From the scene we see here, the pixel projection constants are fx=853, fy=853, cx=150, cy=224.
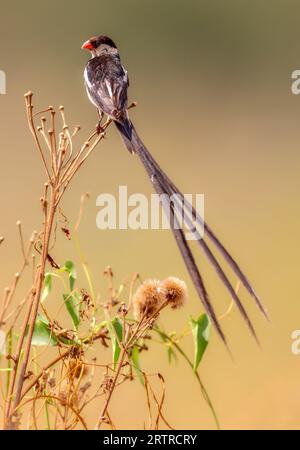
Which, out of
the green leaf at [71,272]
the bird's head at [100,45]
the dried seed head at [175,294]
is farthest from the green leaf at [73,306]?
the bird's head at [100,45]

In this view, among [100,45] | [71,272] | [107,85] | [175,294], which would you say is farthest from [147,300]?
[100,45]

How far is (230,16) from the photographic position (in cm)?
838

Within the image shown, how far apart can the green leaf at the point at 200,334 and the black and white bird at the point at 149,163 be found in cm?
15

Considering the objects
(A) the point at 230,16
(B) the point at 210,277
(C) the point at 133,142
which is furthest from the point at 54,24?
(C) the point at 133,142

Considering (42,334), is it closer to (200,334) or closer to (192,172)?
(200,334)

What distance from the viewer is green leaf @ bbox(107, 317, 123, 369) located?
135 cm

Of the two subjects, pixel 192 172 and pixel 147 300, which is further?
pixel 192 172

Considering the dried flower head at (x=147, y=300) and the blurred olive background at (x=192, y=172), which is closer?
the dried flower head at (x=147, y=300)

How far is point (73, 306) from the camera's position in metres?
1.40

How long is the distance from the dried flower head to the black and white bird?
0.26ft

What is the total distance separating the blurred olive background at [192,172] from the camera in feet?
10.8

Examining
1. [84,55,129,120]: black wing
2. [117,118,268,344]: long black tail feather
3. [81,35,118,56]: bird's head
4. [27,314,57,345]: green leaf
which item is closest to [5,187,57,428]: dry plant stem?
[27,314,57,345]: green leaf

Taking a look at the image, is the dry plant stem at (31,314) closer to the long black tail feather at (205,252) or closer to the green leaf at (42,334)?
the green leaf at (42,334)

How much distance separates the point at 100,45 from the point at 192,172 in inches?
143
